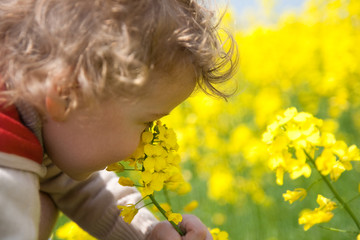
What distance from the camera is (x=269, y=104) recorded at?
3801mm

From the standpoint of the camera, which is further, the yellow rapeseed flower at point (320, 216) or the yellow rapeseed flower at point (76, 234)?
the yellow rapeseed flower at point (76, 234)

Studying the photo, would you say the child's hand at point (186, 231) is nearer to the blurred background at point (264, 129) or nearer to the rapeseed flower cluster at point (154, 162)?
the rapeseed flower cluster at point (154, 162)

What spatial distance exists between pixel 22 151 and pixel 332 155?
804 mm

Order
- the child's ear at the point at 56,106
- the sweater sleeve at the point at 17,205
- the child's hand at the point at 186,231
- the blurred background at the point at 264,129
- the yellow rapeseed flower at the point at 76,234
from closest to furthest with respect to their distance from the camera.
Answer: the sweater sleeve at the point at 17,205, the child's ear at the point at 56,106, the child's hand at the point at 186,231, the yellow rapeseed flower at the point at 76,234, the blurred background at the point at 264,129

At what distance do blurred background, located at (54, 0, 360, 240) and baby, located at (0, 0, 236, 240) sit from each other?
12.3 inches

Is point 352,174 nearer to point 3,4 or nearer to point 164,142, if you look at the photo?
point 164,142

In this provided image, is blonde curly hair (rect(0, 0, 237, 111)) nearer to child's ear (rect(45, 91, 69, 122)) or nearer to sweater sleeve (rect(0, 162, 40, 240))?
child's ear (rect(45, 91, 69, 122))

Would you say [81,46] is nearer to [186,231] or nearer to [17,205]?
[17,205]

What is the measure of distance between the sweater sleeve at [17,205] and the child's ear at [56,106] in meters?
0.15

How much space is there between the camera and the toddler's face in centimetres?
131

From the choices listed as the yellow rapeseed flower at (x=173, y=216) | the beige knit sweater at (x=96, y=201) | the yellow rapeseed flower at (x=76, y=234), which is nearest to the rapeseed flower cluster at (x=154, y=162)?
the yellow rapeseed flower at (x=173, y=216)

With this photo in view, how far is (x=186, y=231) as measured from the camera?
1459mm

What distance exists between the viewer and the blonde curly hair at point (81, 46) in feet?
4.07

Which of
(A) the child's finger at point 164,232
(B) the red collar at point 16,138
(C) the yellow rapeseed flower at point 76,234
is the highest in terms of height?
(B) the red collar at point 16,138
